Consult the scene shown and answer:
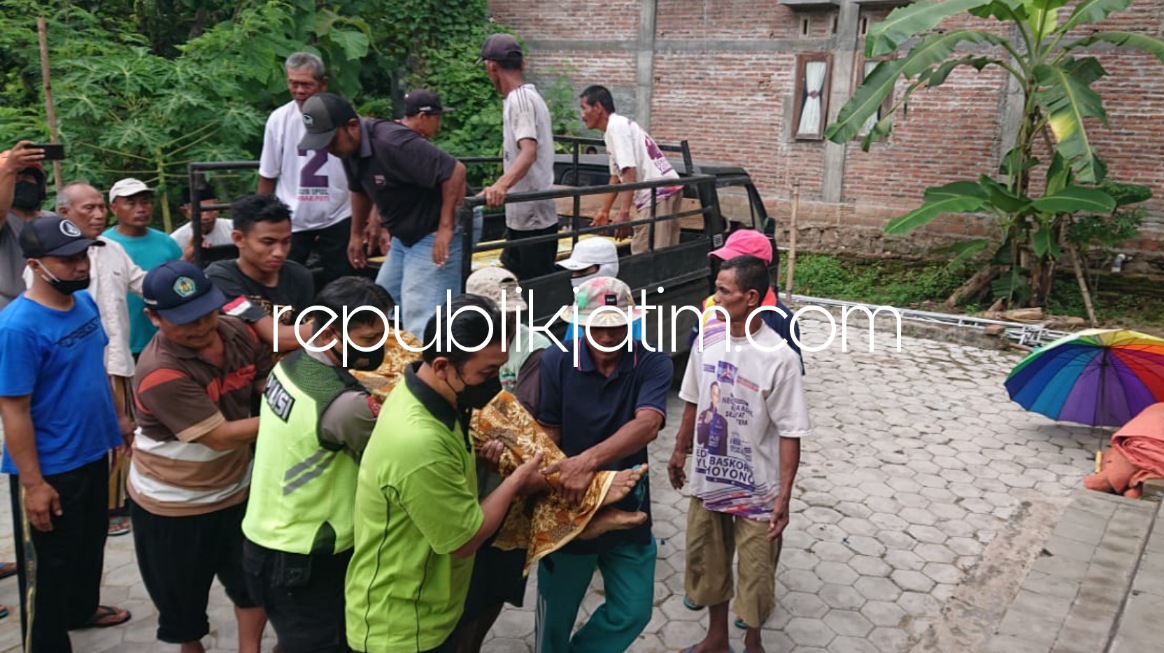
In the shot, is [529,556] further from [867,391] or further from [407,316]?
[867,391]

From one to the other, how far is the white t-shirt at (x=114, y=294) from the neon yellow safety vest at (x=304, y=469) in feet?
7.09

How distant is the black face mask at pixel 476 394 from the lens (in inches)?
96.6

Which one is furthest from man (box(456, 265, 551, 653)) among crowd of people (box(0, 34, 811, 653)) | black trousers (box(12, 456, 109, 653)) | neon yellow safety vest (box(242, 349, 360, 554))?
black trousers (box(12, 456, 109, 653))

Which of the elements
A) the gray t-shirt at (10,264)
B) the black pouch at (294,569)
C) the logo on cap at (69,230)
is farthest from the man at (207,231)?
the black pouch at (294,569)

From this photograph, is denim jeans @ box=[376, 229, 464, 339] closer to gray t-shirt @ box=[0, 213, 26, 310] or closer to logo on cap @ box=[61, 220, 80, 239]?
logo on cap @ box=[61, 220, 80, 239]

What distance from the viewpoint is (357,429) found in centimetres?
255

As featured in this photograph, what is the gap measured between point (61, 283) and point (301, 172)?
2050 mm

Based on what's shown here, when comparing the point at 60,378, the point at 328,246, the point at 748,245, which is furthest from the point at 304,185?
the point at 748,245

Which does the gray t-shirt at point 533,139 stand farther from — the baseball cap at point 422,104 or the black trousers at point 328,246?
the black trousers at point 328,246

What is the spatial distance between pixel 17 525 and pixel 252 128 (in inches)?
235

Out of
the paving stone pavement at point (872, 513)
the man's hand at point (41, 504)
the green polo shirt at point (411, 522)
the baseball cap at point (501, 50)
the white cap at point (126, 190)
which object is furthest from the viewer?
the baseball cap at point (501, 50)

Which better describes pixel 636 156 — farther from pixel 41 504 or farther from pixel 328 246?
pixel 41 504

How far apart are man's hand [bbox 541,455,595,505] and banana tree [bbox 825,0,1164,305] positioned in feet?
25.5

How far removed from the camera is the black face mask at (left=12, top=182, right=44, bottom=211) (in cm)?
439
